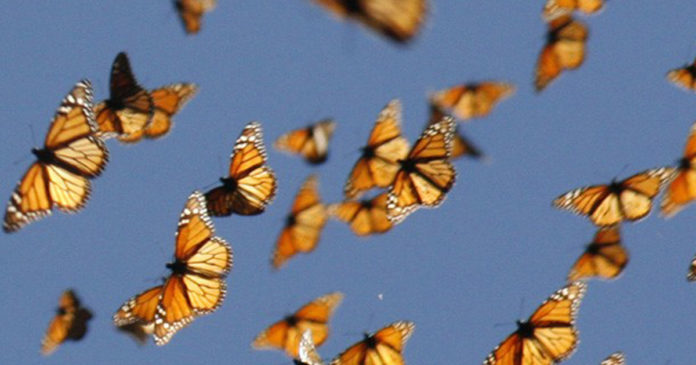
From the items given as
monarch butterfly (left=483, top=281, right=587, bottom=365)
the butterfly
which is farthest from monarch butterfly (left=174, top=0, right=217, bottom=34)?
monarch butterfly (left=483, top=281, right=587, bottom=365)

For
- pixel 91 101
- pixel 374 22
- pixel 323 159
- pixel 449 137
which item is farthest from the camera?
pixel 323 159

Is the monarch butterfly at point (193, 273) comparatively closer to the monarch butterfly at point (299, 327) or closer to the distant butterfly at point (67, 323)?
the monarch butterfly at point (299, 327)

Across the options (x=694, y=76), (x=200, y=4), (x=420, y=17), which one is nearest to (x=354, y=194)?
(x=200, y=4)

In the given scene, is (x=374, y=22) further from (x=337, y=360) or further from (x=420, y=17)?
(x=337, y=360)

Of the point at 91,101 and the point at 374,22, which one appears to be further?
the point at 91,101

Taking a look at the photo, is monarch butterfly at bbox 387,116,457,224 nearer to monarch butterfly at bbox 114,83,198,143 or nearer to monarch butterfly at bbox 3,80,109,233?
monarch butterfly at bbox 114,83,198,143

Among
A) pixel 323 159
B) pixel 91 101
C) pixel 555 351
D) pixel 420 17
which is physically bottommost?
pixel 555 351

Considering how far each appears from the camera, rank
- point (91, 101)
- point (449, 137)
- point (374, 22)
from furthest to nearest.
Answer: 1. point (449, 137)
2. point (91, 101)
3. point (374, 22)
